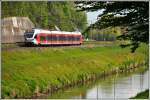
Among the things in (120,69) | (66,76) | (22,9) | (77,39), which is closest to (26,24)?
(22,9)

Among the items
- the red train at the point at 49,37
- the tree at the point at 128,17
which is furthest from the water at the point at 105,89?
the tree at the point at 128,17

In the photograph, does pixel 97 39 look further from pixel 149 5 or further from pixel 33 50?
pixel 149 5

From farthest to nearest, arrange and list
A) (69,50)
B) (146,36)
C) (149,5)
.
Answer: (69,50)
(146,36)
(149,5)

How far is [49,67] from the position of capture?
32.4m

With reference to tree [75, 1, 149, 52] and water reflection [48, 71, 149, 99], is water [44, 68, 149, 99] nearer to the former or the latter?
water reflection [48, 71, 149, 99]

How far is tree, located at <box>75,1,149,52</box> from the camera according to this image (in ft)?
40.8

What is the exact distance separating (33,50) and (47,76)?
797 centimetres

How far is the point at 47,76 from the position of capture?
2928 cm

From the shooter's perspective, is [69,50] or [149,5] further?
[69,50]

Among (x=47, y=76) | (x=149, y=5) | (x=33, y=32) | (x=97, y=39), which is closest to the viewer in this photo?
(x=149, y=5)

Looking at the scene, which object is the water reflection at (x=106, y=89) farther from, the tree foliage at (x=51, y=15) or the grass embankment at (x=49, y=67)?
the tree foliage at (x=51, y=15)

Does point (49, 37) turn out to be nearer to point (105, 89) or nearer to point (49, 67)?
point (49, 67)

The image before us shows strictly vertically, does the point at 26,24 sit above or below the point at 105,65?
above

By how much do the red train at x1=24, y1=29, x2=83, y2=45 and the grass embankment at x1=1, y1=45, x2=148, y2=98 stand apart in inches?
61.8
